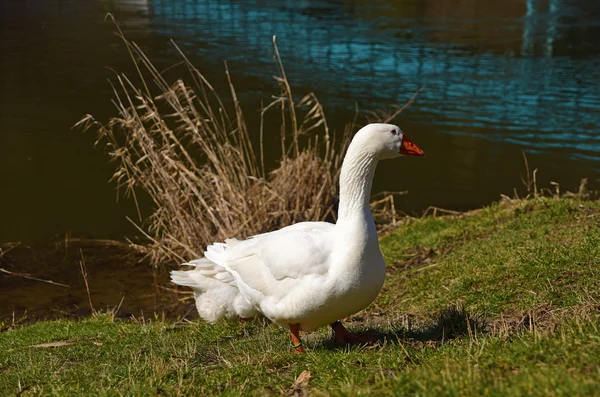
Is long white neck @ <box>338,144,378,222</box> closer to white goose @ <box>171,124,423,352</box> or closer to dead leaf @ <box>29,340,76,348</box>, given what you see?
white goose @ <box>171,124,423,352</box>

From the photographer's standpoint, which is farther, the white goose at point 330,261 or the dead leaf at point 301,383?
the white goose at point 330,261

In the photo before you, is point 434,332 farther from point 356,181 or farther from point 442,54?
point 442,54

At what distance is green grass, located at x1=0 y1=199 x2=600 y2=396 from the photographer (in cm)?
451

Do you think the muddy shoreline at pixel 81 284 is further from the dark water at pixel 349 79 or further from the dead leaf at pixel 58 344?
the dead leaf at pixel 58 344

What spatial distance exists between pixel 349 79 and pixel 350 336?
→ 670 inches

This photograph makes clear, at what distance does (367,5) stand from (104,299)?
26468 millimetres

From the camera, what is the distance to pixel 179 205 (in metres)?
12.1

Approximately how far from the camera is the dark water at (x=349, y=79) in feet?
53.9

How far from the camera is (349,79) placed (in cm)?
2288

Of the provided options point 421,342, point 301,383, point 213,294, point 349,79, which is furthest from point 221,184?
point 349,79

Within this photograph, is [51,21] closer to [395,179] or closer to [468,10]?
[468,10]

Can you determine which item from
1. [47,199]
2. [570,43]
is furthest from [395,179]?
[570,43]

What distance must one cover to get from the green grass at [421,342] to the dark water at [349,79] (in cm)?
598

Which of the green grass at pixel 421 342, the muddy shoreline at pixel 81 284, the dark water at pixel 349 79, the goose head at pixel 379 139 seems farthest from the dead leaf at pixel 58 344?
the dark water at pixel 349 79
